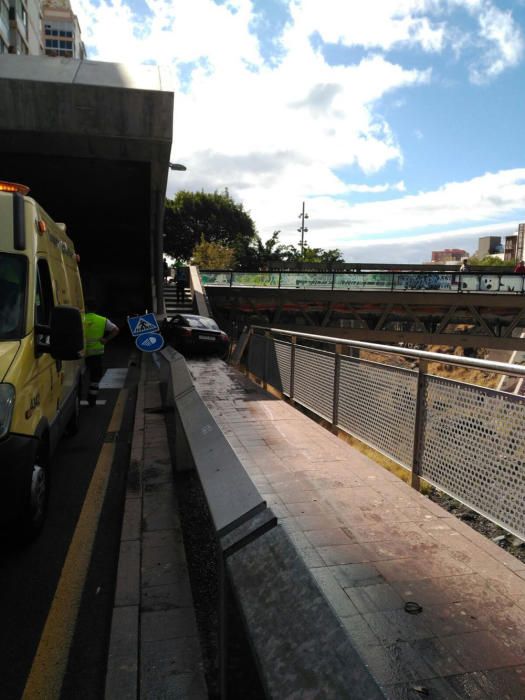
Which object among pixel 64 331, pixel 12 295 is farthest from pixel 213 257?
pixel 64 331

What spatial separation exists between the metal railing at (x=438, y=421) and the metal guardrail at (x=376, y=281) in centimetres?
2183

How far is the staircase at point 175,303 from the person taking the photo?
27587 millimetres

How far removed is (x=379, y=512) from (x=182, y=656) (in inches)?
64.5

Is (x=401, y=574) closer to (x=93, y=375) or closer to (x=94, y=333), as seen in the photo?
(x=94, y=333)

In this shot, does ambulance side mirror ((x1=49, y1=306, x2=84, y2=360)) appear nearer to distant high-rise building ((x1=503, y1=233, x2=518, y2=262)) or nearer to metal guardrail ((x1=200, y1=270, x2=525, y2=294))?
metal guardrail ((x1=200, y1=270, x2=525, y2=294))

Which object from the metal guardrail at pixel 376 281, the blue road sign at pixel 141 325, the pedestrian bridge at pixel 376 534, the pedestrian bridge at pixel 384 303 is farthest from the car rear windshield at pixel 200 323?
the metal guardrail at pixel 376 281

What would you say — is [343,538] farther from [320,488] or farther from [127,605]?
[127,605]

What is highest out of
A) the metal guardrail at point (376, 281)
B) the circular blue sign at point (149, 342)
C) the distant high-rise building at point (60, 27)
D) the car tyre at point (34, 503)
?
the distant high-rise building at point (60, 27)

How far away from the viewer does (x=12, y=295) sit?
4.50m

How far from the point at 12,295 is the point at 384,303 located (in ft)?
88.4

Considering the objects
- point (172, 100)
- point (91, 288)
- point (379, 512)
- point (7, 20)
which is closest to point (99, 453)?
point (379, 512)

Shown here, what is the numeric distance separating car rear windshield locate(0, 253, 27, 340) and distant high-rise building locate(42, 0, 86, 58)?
12809 cm

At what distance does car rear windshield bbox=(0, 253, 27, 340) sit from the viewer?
4289 millimetres

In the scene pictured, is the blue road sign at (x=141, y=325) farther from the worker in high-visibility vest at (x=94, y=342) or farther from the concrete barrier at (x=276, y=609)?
the concrete barrier at (x=276, y=609)
